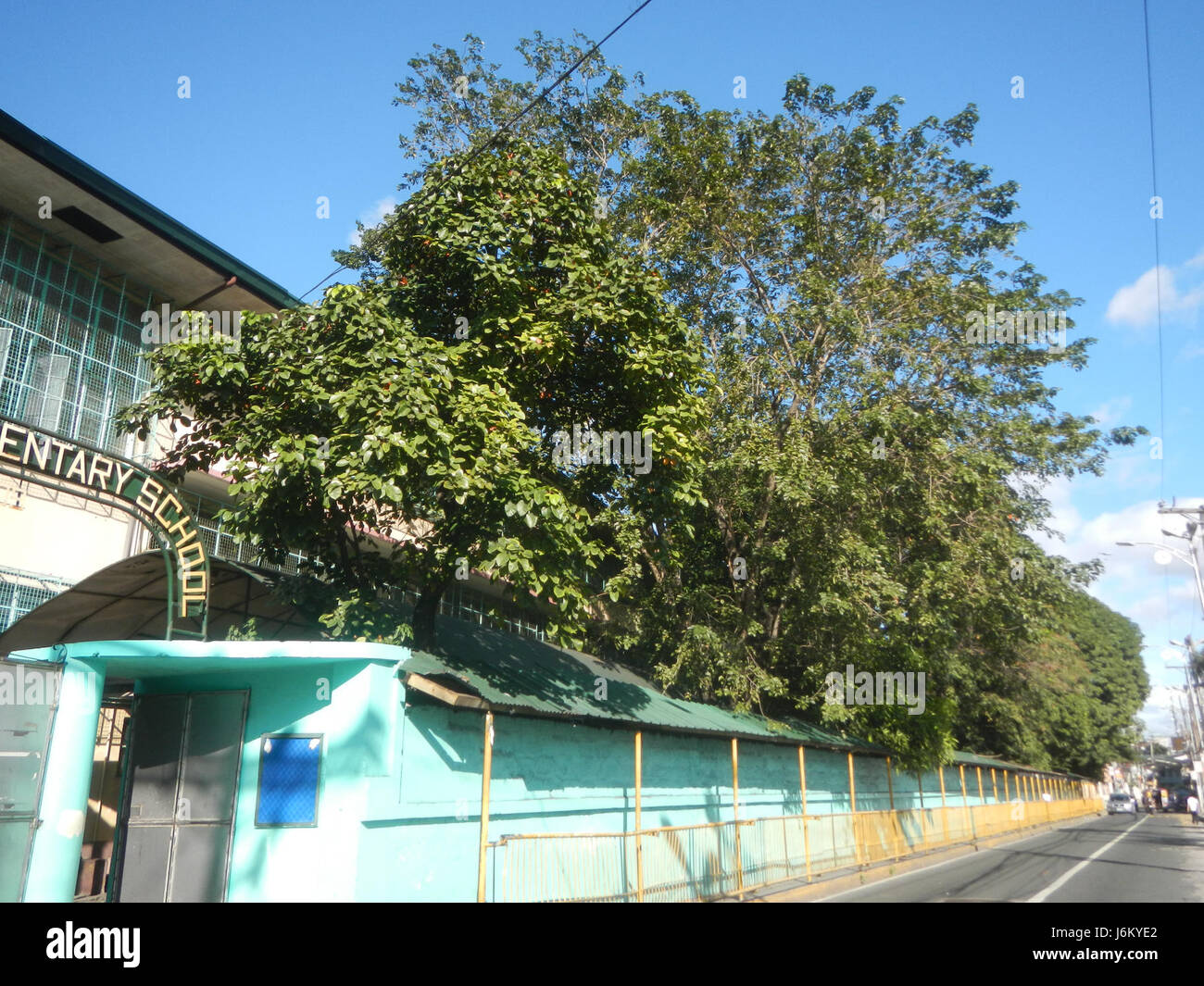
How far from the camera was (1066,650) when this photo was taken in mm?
46594

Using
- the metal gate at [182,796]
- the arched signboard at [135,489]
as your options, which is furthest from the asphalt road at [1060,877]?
the arched signboard at [135,489]

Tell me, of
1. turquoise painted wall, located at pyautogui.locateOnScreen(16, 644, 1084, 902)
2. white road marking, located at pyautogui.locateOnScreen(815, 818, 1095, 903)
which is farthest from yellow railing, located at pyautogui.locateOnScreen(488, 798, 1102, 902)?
white road marking, located at pyautogui.locateOnScreen(815, 818, 1095, 903)

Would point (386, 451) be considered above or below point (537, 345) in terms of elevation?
below

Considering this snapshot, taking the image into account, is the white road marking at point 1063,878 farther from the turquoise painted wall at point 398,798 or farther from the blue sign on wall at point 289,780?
the blue sign on wall at point 289,780

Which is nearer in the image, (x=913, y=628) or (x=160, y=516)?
(x=160, y=516)

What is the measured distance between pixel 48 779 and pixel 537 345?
8107 millimetres

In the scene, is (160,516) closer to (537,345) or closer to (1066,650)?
(537,345)

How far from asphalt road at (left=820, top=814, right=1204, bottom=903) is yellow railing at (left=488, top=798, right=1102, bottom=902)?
3.31ft

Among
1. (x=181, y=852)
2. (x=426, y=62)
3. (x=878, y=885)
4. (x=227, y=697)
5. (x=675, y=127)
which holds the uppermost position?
(x=426, y=62)

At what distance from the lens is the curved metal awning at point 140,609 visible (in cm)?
1242

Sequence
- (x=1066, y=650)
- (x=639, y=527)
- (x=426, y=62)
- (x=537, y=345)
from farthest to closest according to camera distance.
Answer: (x=1066, y=650) < (x=426, y=62) < (x=639, y=527) < (x=537, y=345)

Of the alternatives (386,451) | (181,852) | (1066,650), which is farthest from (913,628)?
(1066,650)

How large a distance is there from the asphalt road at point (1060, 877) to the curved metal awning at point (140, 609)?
441 inches
